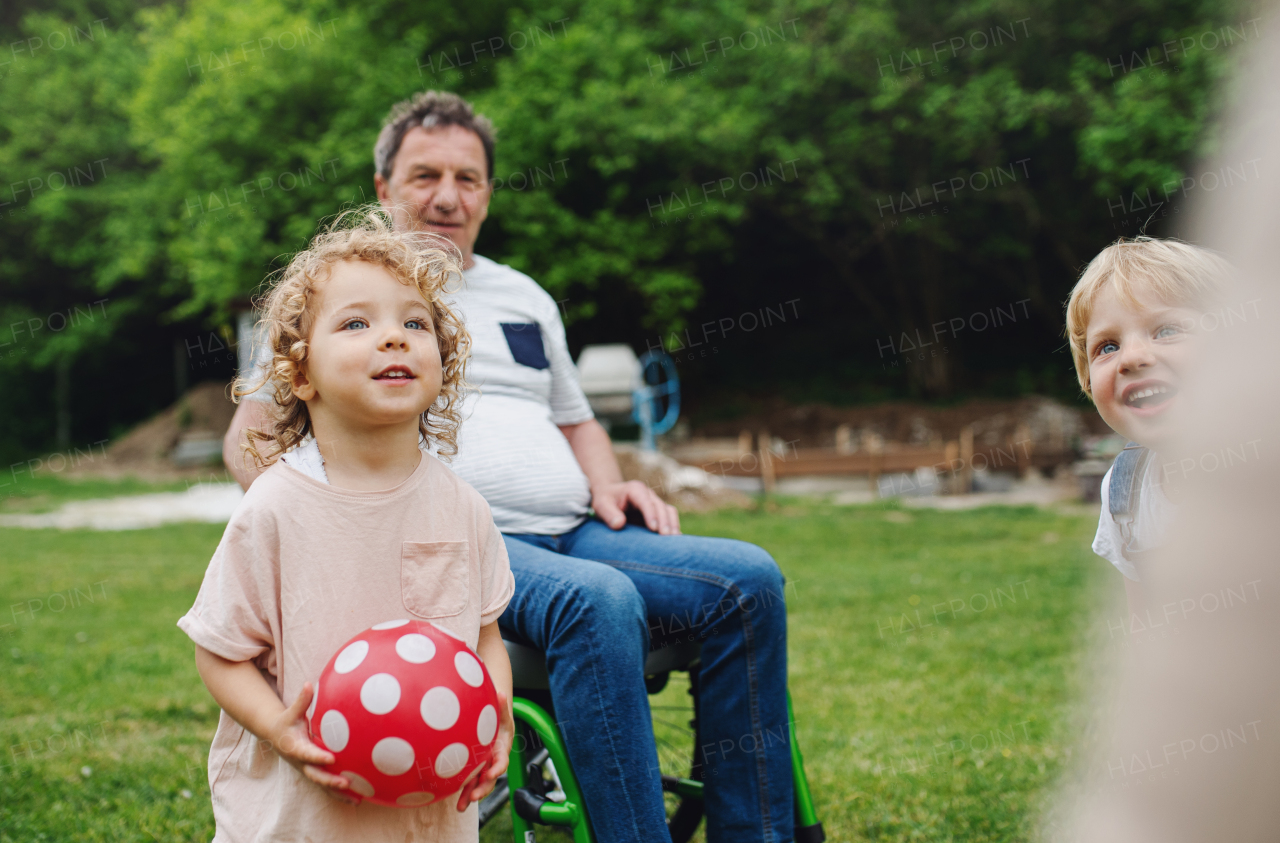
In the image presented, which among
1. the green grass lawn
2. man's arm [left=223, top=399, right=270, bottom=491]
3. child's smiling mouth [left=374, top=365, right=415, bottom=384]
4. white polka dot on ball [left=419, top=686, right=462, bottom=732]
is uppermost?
child's smiling mouth [left=374, top=365, right=415, bottom=384]

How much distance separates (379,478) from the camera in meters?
1.49

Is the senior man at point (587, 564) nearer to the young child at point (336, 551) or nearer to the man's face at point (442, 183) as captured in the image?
the man's face at point (442, 183)

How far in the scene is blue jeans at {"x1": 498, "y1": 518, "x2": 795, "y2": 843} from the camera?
171cm

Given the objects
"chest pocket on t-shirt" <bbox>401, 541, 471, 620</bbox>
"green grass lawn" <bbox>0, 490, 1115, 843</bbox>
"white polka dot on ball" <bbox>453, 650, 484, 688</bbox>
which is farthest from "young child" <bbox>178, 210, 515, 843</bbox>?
"green grass lawn" <bbox>0, 490, 1115, 843</bbox>

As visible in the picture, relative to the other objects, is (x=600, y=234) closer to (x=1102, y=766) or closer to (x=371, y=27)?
(x=371, y=27)

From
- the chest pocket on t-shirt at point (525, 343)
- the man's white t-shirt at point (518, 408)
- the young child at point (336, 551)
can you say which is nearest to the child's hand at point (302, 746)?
the young child at point (336, 551)

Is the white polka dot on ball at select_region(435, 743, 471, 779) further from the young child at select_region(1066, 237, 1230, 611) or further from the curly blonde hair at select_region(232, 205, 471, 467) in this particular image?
the young child at select_region(1066, 237, 1230, 611)

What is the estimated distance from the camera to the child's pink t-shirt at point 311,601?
136 cm

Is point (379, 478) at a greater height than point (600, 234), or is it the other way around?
point (600, 234)

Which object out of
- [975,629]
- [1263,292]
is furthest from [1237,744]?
[975,629]

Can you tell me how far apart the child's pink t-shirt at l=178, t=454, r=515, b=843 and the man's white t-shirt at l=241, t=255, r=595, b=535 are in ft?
1.85

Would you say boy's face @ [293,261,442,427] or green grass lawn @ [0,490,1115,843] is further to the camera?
green grass lawn @ [0,490,1115,843]

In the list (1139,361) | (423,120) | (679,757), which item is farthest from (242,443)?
(679,757)

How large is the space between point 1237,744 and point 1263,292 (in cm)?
A: 31
